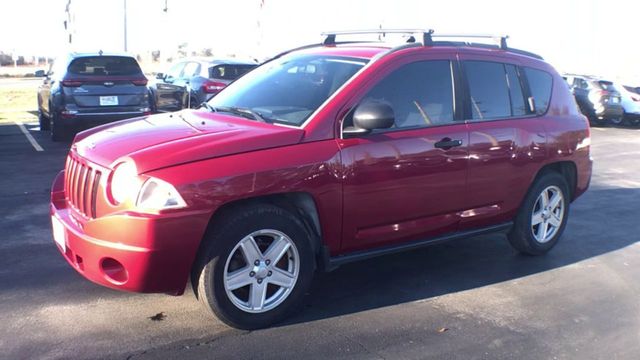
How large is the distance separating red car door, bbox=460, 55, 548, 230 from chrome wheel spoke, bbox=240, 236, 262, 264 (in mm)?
1898

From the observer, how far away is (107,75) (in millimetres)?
12336

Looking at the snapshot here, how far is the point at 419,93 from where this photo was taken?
16.6 ft

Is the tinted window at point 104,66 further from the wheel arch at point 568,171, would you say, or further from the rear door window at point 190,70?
the wheel arch at point 568,171

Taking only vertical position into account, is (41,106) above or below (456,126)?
below

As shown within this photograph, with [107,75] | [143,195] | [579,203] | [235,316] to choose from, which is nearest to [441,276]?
[235,316]

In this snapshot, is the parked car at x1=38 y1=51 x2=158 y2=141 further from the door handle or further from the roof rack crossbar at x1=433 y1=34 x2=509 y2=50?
the door handle

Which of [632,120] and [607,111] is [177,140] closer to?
[607,111]

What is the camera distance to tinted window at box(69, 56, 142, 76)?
12.2 m

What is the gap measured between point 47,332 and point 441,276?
9.95 feet

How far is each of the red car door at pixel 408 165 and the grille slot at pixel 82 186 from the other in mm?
1606

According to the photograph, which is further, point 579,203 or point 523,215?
point 579,203

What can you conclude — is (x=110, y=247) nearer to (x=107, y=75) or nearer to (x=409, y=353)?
(x=409, y=353)

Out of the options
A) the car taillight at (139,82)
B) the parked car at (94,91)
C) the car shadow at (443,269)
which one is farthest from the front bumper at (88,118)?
the car shadow at (443,269)

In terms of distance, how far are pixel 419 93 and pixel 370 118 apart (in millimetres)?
804
